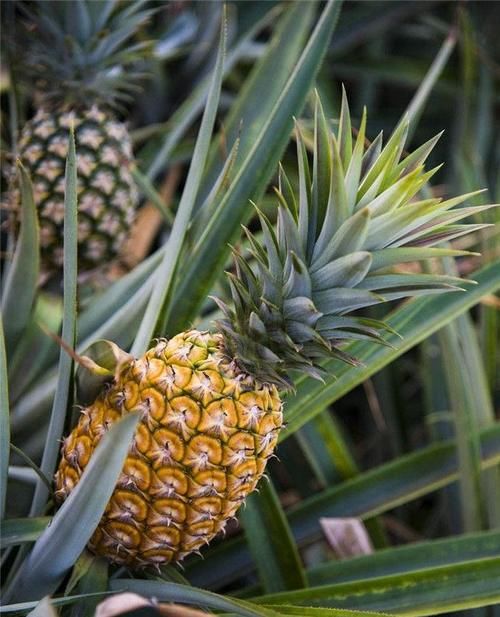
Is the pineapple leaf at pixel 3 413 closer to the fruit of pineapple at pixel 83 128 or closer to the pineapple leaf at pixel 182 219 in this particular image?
the pineapple leaf at pixel 182 219

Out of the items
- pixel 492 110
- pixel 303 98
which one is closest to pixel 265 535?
pixel 303 98

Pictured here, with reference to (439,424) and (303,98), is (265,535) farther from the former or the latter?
(303,98)

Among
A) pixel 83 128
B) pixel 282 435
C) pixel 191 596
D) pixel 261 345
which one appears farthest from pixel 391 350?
pixel 83 128

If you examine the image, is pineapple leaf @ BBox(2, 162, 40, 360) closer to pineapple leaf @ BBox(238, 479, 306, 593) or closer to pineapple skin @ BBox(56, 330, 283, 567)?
pineapple skin @ BBox(56, 330, 283, 567)

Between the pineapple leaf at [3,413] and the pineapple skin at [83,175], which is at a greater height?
the pineapple skin at [83,175]

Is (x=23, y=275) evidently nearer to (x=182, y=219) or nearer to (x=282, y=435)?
(x=182, y=219)

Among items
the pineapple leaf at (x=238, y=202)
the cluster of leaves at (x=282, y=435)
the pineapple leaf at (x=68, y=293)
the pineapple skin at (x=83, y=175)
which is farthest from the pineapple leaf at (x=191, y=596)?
the pineapple skin at (x=83, y=175)
